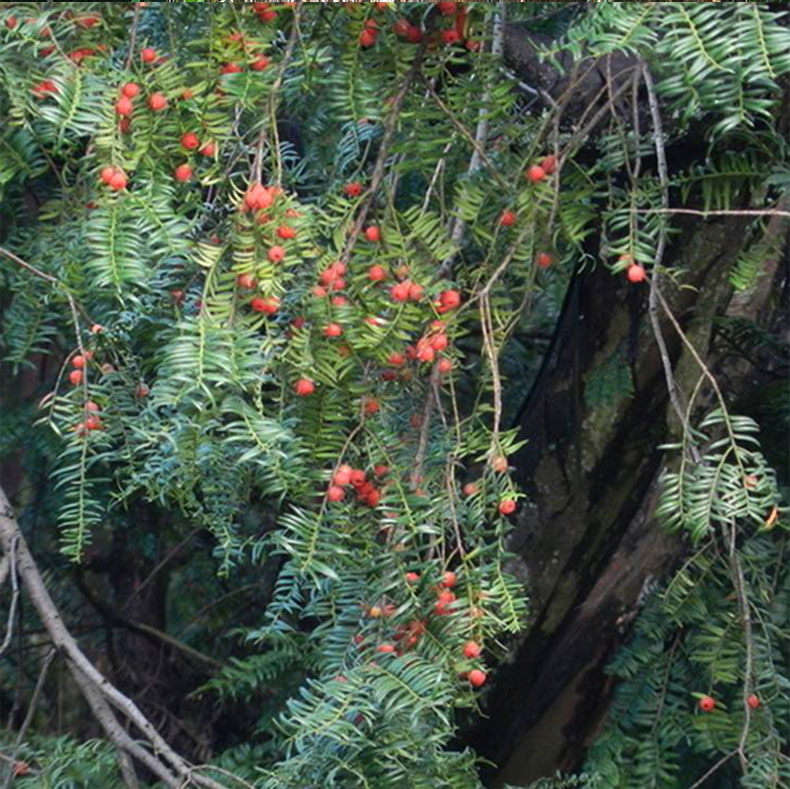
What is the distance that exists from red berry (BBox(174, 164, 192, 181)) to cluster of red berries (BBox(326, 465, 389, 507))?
290 mm

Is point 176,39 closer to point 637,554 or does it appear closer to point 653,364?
point 653,364

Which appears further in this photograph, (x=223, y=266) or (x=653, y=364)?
(x=653, y=364)

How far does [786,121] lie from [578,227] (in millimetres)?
318

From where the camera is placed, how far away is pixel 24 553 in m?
1.47

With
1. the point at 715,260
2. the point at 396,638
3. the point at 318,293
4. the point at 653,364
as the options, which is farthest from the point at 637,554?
the point at 318,293

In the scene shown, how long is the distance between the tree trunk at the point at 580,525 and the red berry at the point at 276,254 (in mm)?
721

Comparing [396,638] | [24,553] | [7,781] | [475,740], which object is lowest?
[475,740]

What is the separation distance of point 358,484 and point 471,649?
17 centimetres

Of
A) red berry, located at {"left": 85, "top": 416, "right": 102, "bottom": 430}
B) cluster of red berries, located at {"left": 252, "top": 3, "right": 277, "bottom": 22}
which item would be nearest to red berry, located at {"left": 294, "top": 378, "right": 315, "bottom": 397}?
red berry, located at {"left": 85, "top": 416, "right": 102, "bottom": 430}

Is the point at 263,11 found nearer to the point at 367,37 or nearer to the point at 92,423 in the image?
the point at 367,37

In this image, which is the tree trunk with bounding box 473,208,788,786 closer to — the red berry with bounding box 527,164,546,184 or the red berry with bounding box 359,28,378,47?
A: the red berry with bounding box 527,164,546,184

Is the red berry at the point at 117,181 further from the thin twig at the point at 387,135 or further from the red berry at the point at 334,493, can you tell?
the red berry at the point at 334,493

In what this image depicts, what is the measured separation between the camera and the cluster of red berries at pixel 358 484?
1175 mm

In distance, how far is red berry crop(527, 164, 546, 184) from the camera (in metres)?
1.27
